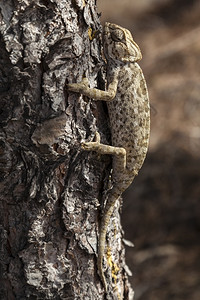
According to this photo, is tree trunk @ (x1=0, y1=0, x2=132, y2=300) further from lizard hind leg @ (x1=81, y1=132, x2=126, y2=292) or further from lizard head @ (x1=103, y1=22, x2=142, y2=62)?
lizard head @ (x1=103, y1=22, x2=142, y2=62)

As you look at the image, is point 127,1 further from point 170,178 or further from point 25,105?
point 25,105

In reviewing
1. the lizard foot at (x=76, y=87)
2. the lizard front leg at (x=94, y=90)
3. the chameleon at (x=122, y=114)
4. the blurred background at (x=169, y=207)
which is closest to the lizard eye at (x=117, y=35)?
the chameleon at (x=122, y=114)

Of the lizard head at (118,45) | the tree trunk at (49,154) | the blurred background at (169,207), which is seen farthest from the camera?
the blurred background at (169,207)

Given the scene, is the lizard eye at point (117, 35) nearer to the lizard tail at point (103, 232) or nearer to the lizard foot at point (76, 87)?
the lizard foot at point (76, 87)

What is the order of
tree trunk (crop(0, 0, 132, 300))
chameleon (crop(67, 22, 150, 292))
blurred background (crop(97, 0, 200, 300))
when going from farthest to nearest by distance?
1. blurred background (crop(97, 0, 200, 300))
2. chameleon (crop(67, 22, 150, 292))
3. tree trunk (crop(0, 0, 132, 300))

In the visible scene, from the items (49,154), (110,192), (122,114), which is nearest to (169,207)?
(110,192)

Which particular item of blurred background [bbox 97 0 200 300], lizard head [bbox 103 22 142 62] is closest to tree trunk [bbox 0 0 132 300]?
lizard head [bbox 103 22 142 62]

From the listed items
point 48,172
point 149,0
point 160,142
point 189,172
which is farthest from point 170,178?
point 149,0
